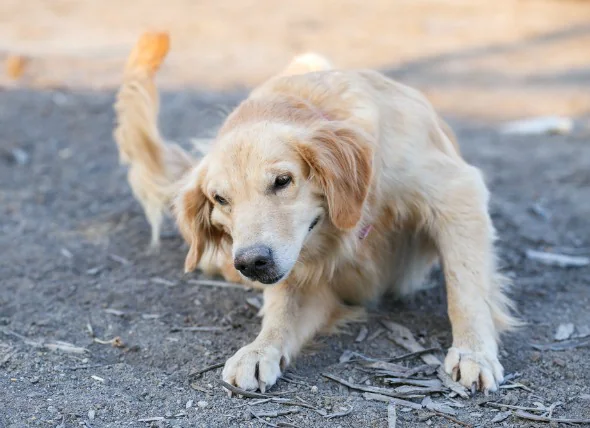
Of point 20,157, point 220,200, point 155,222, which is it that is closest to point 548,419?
point 220,200

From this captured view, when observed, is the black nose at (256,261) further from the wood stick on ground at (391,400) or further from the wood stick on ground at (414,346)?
the wood stick on ground at (414,346)

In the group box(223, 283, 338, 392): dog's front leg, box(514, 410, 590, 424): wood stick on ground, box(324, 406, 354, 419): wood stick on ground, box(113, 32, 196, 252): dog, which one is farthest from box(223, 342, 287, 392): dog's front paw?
box(113, 32, 196, 252): dog

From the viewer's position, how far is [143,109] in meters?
4.68

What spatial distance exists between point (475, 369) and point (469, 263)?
0.58 metres

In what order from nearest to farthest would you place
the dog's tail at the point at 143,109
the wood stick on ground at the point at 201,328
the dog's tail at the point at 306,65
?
the wood stick on ground at the point at 201,328 → the dog's tail at the point at 306,65 → the dog's tail at the point at 143,109

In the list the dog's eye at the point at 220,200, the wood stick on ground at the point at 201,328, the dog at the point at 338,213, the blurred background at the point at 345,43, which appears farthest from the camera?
the blurred background at the point at 345,43

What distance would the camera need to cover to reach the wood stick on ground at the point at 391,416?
287 centimetres

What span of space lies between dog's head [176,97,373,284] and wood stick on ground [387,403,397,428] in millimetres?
624

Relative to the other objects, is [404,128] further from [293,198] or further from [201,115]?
[201,115]

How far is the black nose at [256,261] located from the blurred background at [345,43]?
16.9ft

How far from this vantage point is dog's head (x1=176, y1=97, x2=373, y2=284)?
3.09 m

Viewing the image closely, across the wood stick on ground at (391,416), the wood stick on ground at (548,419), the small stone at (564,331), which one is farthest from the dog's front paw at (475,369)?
the small stone at (564,331)

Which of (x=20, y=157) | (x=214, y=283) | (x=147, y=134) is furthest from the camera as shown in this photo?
(x=20, y=157)

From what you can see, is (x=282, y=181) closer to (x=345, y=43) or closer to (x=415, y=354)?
(x=415, y=354)
